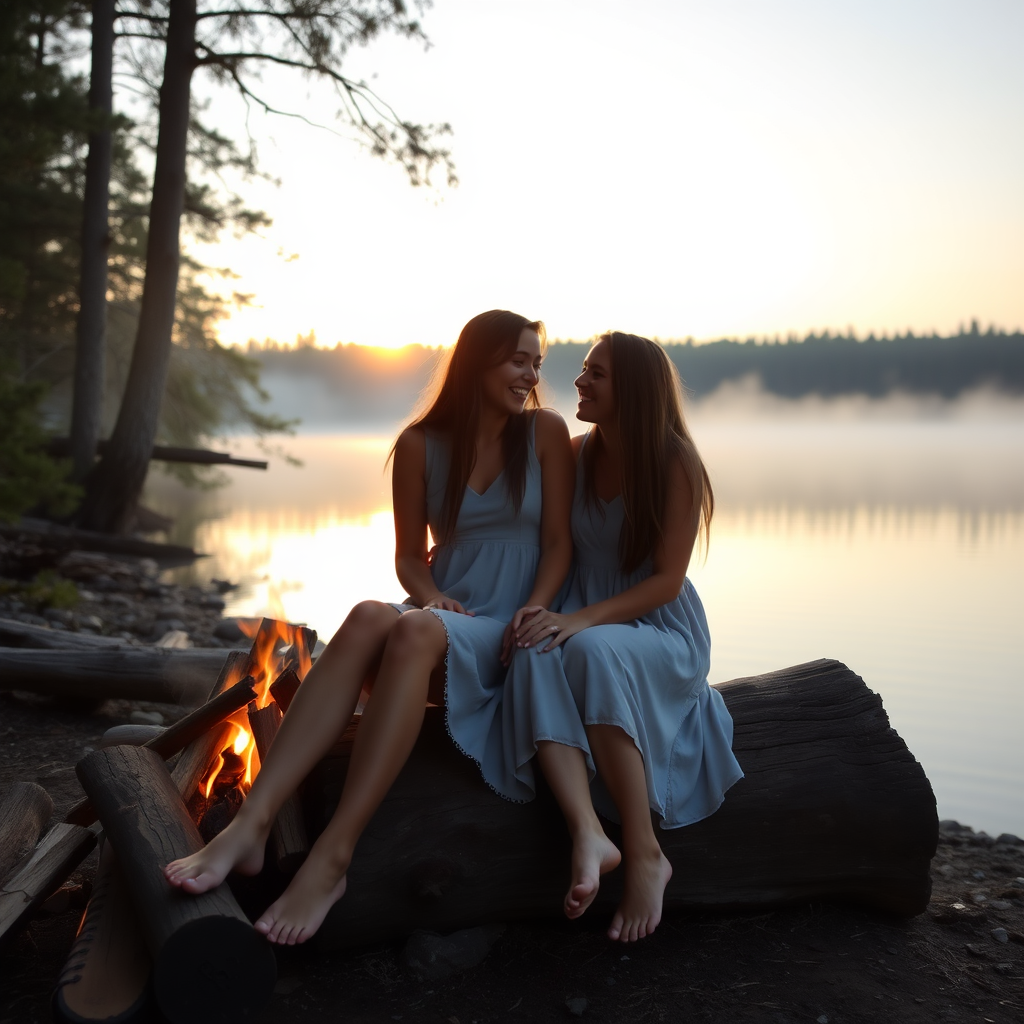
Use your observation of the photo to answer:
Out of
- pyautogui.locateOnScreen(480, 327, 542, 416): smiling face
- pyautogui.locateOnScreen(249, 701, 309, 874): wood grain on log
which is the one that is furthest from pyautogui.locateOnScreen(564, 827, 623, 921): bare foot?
pyautogui.locateOnScreen(480, 327, 542, 416): smiling face

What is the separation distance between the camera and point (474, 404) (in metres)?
3.28

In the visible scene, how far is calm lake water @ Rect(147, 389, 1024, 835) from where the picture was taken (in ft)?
17.4

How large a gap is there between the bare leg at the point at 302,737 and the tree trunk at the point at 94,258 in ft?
32.4

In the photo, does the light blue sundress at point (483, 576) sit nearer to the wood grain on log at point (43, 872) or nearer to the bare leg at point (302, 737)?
the bare leg at point (302, 737)

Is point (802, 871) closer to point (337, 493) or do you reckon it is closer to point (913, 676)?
point (913, 676)

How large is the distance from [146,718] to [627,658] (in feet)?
9.08

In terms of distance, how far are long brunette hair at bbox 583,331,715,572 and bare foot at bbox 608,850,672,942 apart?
0.90 m

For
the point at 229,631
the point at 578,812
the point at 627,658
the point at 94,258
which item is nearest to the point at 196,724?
the point at 578,812

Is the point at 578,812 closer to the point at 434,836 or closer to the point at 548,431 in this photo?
Result: the point at 434,836

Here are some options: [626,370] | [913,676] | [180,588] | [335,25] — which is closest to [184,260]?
[335,25]

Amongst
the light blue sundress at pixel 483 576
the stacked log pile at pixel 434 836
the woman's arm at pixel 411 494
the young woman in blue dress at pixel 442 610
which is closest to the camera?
the stacked log pile at pixel 434 836

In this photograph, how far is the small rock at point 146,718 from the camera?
444cm

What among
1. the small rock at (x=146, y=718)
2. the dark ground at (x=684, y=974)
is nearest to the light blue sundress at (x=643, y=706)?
the dark ground at (x=684, y=974)

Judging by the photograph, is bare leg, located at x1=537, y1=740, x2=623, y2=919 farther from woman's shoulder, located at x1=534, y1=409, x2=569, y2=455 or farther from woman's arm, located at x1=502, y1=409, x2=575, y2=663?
woman's shoulder, located at x1=534, y1=409, x2=569, y2=455
